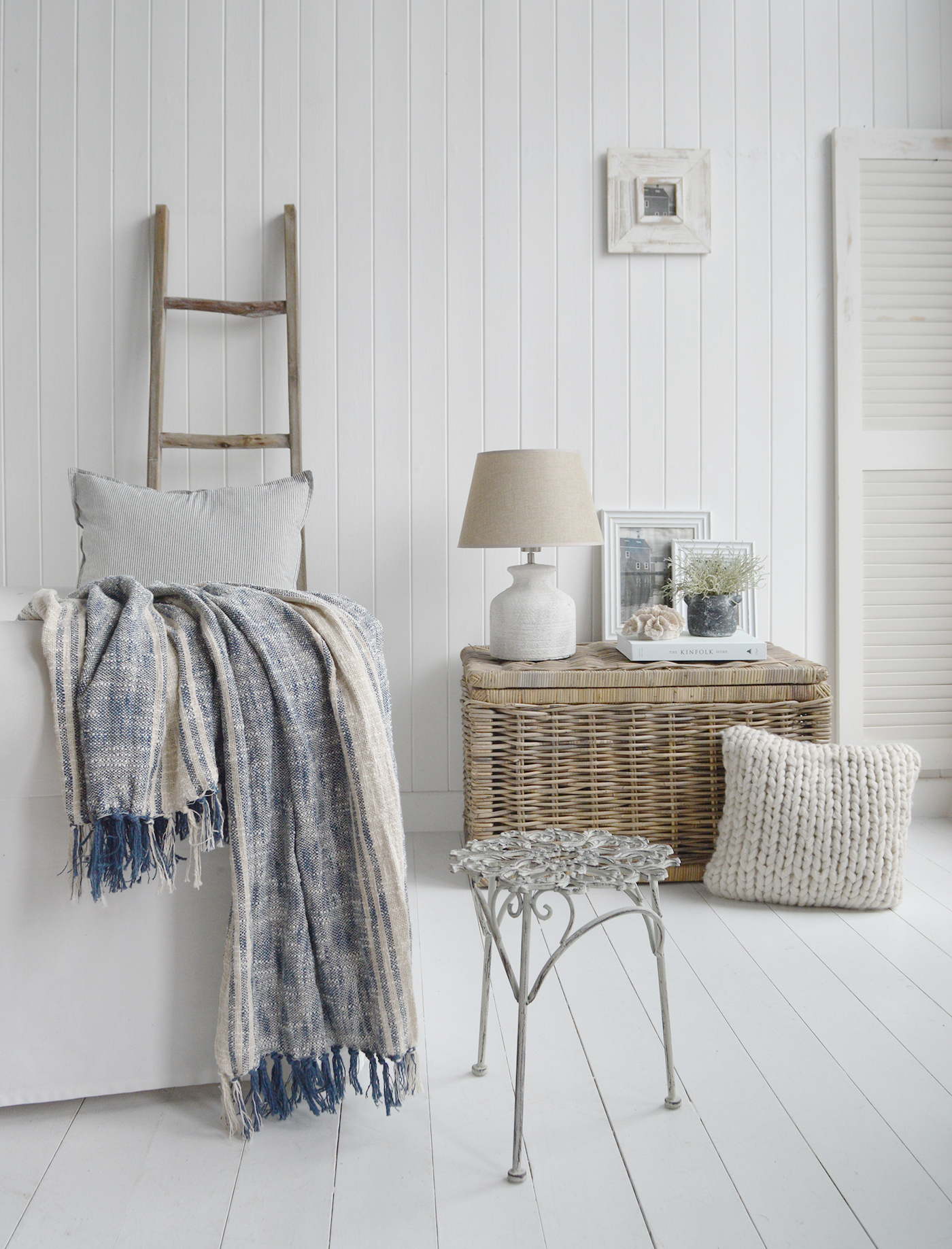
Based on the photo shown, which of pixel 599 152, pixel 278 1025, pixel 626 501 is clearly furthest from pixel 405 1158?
pixel 599 152

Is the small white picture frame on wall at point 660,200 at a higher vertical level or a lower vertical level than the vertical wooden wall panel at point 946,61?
lower

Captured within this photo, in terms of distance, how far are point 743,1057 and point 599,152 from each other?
7.96 ft

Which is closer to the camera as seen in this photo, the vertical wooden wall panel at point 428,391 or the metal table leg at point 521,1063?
the metal table leg at point 521,1063

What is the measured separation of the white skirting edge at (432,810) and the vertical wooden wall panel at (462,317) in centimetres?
4

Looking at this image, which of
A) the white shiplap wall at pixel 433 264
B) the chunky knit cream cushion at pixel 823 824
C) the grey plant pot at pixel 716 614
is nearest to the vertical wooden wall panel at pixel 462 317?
the white shiplap wall at pixel 433 264

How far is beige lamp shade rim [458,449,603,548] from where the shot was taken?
2.42 metres

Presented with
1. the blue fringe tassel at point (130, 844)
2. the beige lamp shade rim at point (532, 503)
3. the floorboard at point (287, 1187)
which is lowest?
the floorboard at point (287, 1187)

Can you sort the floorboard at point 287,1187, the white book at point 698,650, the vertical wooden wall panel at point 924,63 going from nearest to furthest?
1. the floorboard at point 287,1187
2. the white book at point 698,650
3. the vertical wooden wall panel at point 924,63

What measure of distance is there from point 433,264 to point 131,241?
33.7 inches

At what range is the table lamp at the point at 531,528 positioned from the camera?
2426 millimetres

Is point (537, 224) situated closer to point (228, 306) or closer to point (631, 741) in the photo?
point (228, 306)

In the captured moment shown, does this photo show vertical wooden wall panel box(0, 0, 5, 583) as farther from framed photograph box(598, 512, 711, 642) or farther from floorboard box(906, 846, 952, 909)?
floorboard box(906, 846, 952, 909)

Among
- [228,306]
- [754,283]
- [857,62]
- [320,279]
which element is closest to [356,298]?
[320,279]

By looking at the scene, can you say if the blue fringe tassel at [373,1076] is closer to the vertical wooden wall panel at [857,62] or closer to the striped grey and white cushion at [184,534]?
the striped grey and white cushion at [184,534]
